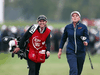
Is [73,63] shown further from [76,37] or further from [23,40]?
[23,40]

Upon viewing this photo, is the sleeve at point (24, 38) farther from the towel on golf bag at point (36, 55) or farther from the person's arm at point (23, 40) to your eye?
the towel on golf bag at point (36, 55)

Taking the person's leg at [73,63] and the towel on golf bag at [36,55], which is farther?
the towel on golf bag at [36,55]

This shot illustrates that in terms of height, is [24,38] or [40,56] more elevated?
[24,38]

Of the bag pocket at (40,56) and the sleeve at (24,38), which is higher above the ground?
the sleeve at (24,38)

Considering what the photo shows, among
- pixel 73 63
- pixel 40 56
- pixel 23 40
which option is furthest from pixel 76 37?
pixel 23 40

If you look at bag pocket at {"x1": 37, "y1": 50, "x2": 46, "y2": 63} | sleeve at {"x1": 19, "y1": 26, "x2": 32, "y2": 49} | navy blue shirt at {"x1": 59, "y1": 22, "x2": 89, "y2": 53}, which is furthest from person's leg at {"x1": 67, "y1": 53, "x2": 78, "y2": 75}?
sleeve at {"x1": 19, "y1": 26, "x2": 32, "y2": 49}

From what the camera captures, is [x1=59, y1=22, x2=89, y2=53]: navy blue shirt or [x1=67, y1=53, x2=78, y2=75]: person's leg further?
[x1=59, y1=22, x2=89, y2=53]: navy blue shirt

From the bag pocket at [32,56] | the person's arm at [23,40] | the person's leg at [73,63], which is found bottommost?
the person's leg at [73,63]

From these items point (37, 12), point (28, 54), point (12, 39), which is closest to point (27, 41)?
point (28, 54)

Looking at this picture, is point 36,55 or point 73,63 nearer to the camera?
point 73,63

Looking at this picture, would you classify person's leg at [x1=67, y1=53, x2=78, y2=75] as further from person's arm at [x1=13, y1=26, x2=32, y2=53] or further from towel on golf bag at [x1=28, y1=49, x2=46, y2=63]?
person's arm at [x1=13, y1=26, x2=32, y2=53]

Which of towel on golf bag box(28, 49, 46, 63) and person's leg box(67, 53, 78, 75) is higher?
towel on golf bag box(28, 49, 46, 63)

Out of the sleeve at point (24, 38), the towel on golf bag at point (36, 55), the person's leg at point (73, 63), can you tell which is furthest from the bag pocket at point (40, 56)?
the person's leg at point (73, 63)

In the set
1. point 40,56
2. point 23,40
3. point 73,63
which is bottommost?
point 73,63
